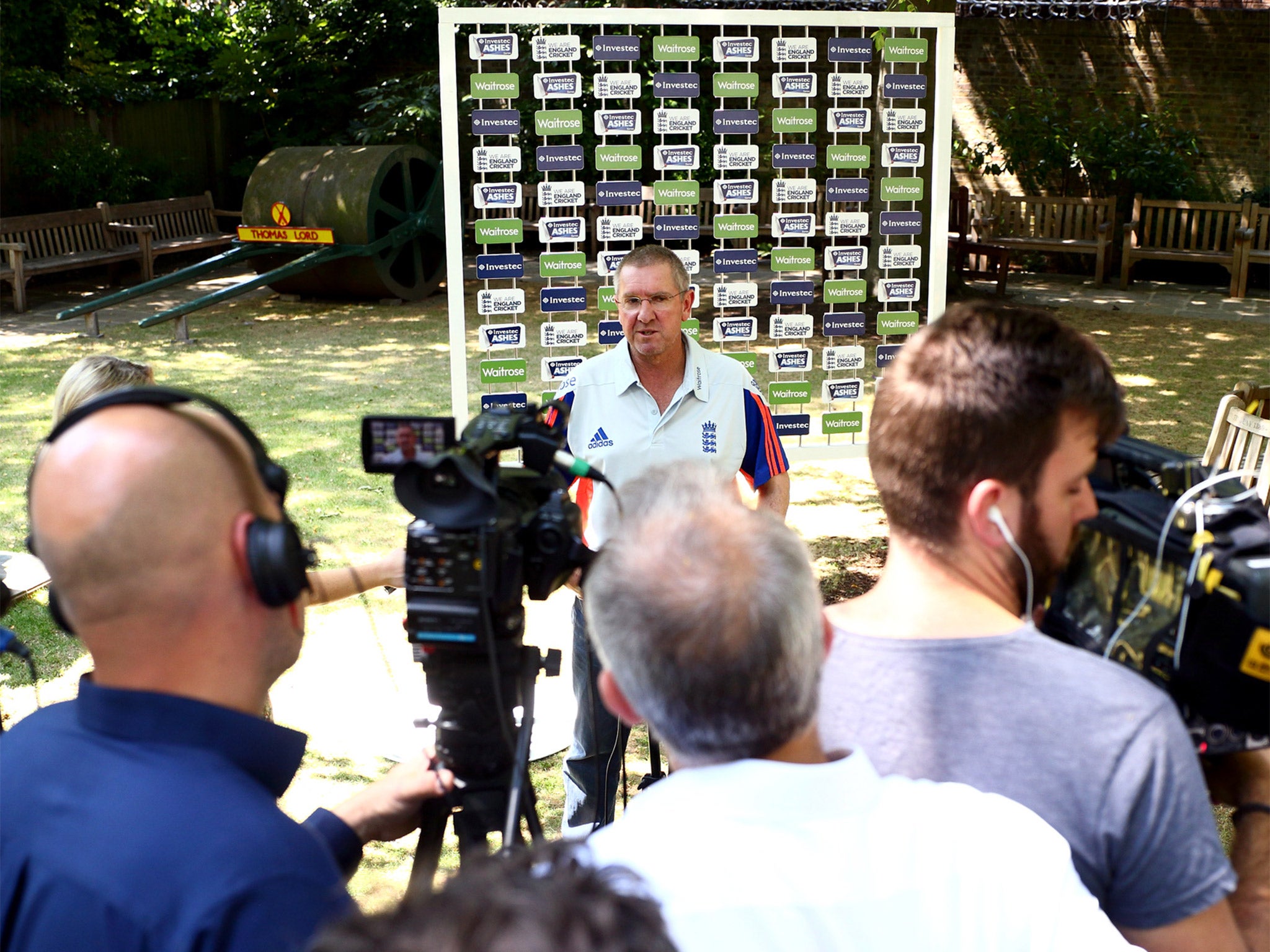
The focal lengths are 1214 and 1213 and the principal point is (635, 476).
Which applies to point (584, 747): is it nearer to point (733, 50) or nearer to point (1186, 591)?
point (1186, 591)

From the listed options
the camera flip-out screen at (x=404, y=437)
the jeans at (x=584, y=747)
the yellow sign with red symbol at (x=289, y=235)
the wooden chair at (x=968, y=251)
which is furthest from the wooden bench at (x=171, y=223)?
the camera flip-out screen at (x=404, y=437)

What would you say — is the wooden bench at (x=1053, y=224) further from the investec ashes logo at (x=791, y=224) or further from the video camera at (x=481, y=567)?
the video camera at (x=481, y=567)

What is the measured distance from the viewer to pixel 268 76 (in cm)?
1620

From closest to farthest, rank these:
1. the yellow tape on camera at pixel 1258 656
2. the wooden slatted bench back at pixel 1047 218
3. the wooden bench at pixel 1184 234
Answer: the yellow tape on camera at pixel 1258 656 → the wooden bench at pixel 1184 234 → the wooden slatted bench back at pixel 1047 218

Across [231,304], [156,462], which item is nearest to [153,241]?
[231,304]

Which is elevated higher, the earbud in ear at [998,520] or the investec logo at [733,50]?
the investec logo at [733,50]

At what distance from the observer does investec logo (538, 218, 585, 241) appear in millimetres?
5242

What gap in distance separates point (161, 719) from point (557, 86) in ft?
13.9

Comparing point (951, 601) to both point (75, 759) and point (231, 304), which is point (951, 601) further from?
point (231, 304)

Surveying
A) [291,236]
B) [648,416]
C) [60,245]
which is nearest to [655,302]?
[648,416]

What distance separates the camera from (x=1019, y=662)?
145 centimetres

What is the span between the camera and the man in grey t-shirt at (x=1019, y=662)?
4.49 ft

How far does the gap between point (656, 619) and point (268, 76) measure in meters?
16.7

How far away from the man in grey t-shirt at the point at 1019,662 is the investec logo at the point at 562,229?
3773 millimetres
